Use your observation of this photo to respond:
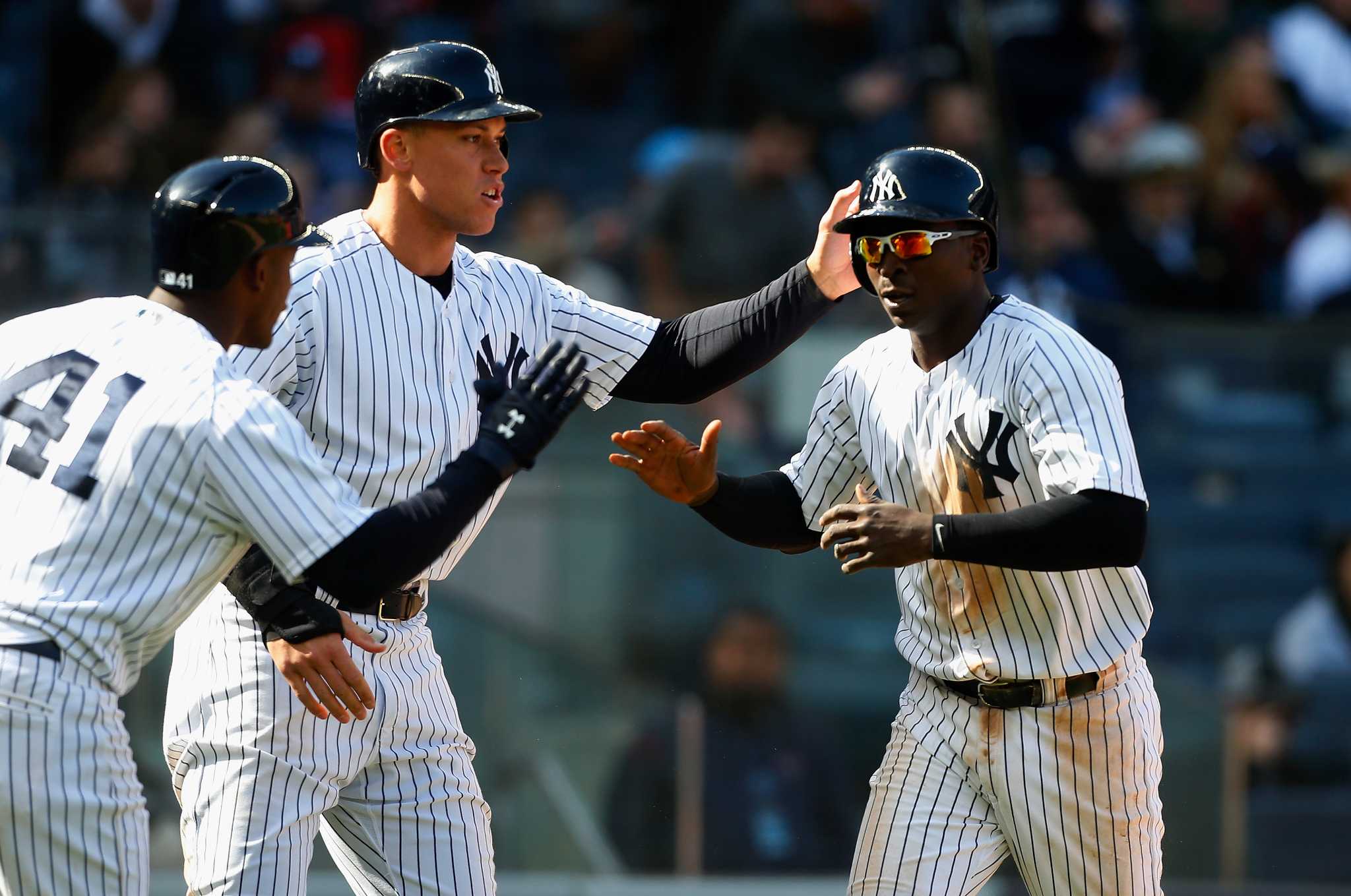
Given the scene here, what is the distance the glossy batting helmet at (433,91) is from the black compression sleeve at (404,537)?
2.92 feet

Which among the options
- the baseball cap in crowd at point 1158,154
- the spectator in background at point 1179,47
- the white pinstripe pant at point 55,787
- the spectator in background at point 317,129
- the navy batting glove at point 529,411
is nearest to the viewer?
the white pinstripe pant at point 55,787

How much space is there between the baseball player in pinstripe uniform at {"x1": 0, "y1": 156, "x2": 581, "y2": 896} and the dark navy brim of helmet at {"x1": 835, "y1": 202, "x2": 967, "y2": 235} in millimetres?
996

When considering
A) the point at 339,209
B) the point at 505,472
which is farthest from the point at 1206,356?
the point at 505,472

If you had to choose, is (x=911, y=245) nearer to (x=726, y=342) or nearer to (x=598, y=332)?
(x=726, y=342)

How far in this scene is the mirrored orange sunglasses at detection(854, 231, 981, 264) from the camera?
354cm

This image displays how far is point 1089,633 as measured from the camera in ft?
11.9

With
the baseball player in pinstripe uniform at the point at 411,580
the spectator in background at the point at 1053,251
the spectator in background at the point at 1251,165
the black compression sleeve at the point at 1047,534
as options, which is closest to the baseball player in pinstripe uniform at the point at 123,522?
the baseball player in pinstripe uniform at the point at 411,580

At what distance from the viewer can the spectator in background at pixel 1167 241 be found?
8.45 m

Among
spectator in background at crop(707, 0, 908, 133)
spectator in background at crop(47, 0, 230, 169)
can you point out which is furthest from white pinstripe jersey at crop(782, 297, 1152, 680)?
spectator in background at crop(47, 0, 230, 169)

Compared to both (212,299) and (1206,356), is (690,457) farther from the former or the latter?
(1206,356)

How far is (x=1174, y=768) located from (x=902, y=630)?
3.00m

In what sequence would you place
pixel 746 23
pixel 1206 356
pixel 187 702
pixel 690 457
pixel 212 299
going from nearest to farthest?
1. pixel 212 299
2. pixel 187 702
3. pixel 690 457
4. pixel 1206 356
5. pixel 746 23

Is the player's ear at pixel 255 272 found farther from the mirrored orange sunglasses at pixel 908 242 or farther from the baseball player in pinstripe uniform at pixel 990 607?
the mirrored orange sunglasses at pixel 908 242

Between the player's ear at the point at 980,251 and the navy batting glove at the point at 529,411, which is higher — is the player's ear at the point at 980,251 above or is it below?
above
